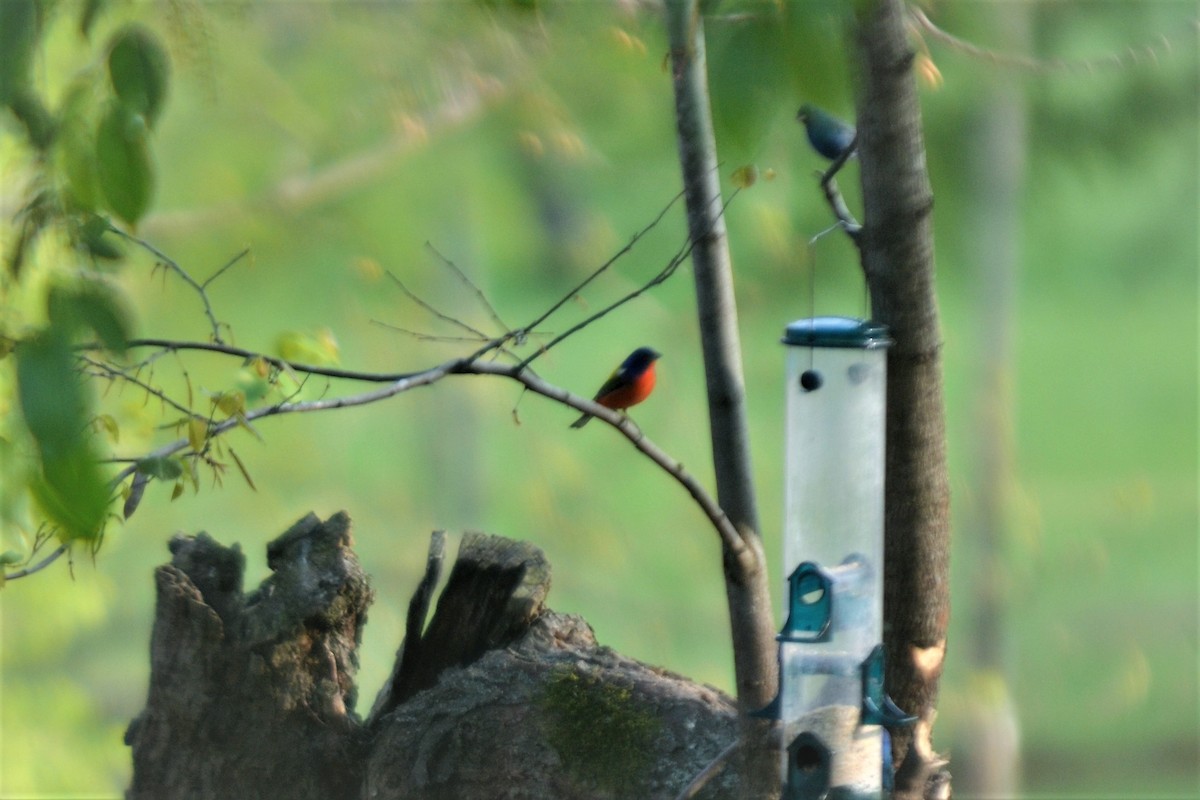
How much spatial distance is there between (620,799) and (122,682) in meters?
10.5

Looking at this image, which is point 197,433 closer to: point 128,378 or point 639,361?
point 128,378

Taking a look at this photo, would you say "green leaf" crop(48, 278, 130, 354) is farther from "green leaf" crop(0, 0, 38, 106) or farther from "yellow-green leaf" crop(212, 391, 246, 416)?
"yellow-green leaf" crop(212, 391, 246, 416)

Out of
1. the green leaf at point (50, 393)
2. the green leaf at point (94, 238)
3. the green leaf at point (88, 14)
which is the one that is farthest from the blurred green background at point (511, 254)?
the green leaf at point (50, 393)

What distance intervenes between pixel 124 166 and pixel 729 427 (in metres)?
1.28

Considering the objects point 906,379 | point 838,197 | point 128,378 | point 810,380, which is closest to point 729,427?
point 810,380

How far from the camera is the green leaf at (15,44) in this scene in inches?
32.5

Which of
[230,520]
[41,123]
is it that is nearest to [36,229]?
[41,123]

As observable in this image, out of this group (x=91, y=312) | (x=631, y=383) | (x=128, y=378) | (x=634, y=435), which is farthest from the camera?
(x=631, y=383)

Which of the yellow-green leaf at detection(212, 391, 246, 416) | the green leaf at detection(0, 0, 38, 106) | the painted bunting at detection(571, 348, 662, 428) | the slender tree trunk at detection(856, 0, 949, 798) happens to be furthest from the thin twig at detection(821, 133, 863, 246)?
the green leaf at detection(0, 0, 38, 106)

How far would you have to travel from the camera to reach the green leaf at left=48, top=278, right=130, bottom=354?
861 millimetres

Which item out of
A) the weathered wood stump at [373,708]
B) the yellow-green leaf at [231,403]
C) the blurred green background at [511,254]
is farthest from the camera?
the blurred green background at [511,254]

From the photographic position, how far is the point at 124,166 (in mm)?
899

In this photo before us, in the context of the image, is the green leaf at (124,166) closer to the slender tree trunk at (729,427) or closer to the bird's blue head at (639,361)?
the slender tree trunk at (729,427)

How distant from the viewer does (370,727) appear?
2115 millimetres
